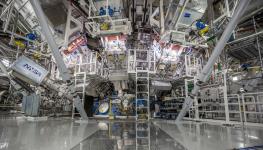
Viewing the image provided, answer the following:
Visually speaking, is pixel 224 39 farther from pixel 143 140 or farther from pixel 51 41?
pixel 51 41

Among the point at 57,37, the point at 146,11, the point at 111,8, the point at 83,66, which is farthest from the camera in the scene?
the point at 83,66

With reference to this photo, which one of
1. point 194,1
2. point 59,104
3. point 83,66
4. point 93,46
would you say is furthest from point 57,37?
point 194,1

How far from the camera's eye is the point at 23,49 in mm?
6828

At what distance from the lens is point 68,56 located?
325 inches

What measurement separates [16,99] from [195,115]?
10.4 metres

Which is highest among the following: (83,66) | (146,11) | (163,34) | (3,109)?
(146,11)

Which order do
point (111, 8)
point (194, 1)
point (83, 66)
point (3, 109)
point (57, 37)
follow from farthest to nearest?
point (3, 109) → point (83, 66) → point (57, 37) → point (111, 8) → point (194, 1)

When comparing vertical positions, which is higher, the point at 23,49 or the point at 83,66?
the point at 23,49

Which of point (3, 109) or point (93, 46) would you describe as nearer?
point (93, 46)

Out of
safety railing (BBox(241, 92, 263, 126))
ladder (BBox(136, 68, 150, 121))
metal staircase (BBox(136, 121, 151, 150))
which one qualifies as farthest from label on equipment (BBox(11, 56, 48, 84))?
safety railing (BBox(241, 92, 263, 126))

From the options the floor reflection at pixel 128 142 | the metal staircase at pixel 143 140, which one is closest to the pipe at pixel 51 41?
the floor reflection at pixel 128 142

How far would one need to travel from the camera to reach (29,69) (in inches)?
234

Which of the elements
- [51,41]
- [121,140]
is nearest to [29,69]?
[51,41]

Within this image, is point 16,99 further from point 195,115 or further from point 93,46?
point 195,115
